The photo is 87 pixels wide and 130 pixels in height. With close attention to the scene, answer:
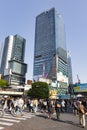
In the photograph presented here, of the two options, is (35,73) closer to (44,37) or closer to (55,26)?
(44,37)

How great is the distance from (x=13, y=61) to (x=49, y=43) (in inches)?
1503

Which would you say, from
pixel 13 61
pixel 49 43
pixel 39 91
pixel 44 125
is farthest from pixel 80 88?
pixel 13 61

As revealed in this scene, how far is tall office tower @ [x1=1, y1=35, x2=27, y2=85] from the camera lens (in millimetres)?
155712

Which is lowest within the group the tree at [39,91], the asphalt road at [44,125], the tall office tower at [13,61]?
the asphalt road at [44,125]

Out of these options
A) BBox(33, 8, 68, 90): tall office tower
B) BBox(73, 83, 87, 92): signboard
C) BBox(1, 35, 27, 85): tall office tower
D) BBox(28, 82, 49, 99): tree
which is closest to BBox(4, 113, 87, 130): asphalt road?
BBox(73, 83, 87, 92): signboard

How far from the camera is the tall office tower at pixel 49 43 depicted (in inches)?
5979

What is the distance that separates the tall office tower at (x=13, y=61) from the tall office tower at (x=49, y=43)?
1577cm

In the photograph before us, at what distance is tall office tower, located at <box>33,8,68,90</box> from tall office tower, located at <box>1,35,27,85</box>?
51.7 ft

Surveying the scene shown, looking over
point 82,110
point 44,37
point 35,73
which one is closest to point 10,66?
point 35,73

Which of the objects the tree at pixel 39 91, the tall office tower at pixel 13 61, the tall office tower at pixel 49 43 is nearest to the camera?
the tree at pixel 39 91

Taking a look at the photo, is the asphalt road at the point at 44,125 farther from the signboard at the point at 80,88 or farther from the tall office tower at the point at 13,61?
the tall office tower at the point at 13,61

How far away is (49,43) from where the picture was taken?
157 m

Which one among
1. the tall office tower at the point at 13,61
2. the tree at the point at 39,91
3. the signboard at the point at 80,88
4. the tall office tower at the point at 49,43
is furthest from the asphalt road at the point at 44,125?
the tall office tower at the point at 13,61

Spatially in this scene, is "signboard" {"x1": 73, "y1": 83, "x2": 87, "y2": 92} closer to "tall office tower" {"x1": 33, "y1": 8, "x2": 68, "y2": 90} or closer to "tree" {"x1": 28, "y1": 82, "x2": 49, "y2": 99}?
"tree" {"x1": 28, "y1": 82, "x2": 49, "y2": 99}
